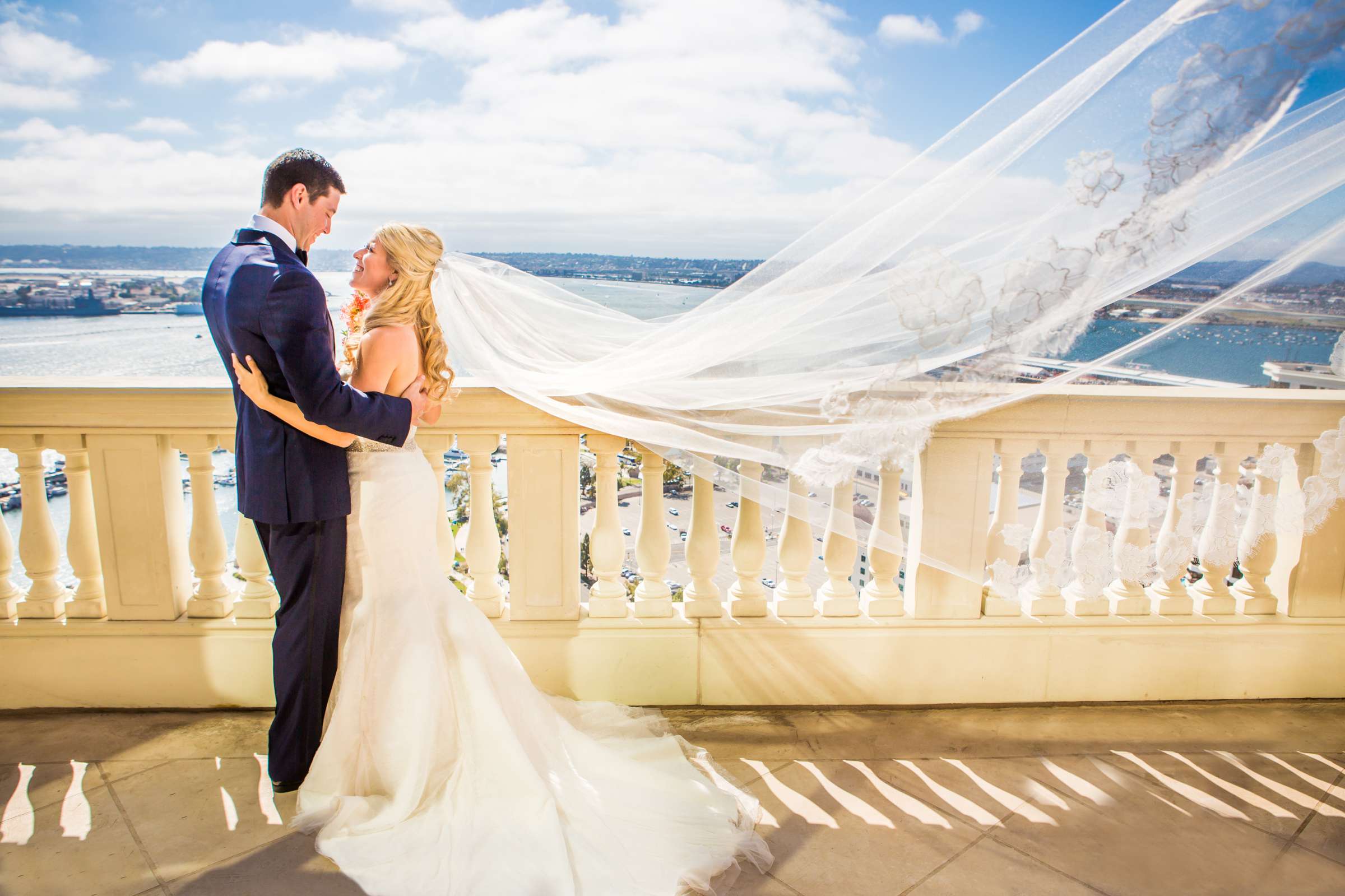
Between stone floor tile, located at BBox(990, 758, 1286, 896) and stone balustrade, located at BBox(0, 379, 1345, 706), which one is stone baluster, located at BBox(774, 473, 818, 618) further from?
stone floor tile, located at BBox(990, 758, 1286, 896)

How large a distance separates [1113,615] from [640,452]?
2132 mm

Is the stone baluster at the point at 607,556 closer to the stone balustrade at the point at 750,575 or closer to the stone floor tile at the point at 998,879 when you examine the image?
the stone balustrade at the point at 750,575

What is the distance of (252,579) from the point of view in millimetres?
3086

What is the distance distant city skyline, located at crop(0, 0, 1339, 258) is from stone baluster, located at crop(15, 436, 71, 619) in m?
1.18

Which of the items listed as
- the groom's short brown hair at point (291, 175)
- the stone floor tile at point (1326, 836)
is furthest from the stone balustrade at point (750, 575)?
the groom's short brown hair at point (291, 175)

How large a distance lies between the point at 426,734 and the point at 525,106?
451 centimetres

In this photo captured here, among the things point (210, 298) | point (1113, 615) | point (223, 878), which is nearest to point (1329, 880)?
point (1113, 615)

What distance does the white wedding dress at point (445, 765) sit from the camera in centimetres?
215

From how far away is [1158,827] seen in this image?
2434 millimetres

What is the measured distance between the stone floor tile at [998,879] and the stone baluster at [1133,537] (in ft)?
3.91

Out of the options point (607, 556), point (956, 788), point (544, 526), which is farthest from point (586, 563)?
point (956, 788)

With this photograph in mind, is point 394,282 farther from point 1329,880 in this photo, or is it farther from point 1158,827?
point 1329,880

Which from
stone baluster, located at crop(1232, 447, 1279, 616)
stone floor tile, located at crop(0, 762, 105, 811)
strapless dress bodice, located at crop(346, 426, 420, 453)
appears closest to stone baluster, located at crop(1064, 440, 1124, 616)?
stone baluster, located at crop(1232, 447, 1279, 616)

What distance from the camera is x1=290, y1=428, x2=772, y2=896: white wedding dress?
7.05 feet
